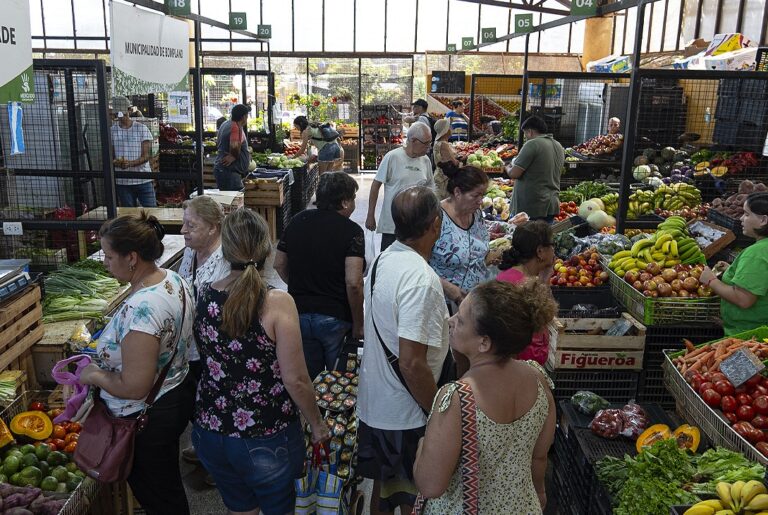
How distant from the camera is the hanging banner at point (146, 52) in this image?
4.11 m

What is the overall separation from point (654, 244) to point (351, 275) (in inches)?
97.3

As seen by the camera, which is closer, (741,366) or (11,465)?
(11,465)

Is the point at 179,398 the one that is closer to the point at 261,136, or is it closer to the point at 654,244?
the point at 654,244

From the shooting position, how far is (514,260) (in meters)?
3.46

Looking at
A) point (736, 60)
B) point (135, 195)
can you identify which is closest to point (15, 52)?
point (135, 195)

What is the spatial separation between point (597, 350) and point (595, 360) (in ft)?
0.20

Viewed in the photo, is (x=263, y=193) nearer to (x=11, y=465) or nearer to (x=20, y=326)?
(x=20, y=326)

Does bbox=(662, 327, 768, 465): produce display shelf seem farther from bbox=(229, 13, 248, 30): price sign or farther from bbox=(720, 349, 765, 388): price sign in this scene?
bbox=(229, 13, 248, 30): price sign

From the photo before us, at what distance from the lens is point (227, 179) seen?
860cm

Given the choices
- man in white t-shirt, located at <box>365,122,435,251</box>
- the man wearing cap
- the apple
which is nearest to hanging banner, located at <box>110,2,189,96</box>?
man in white t-shirt, located at <box>365,122,435,251</box>

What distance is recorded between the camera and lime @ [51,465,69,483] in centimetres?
298

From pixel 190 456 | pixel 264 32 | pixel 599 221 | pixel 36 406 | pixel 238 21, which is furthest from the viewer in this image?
pixel 264 32

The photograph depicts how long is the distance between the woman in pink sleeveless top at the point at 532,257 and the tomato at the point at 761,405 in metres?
0.94

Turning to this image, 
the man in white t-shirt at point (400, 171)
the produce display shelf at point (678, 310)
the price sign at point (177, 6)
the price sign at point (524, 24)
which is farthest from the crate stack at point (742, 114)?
the price sign at point (177, 6)
